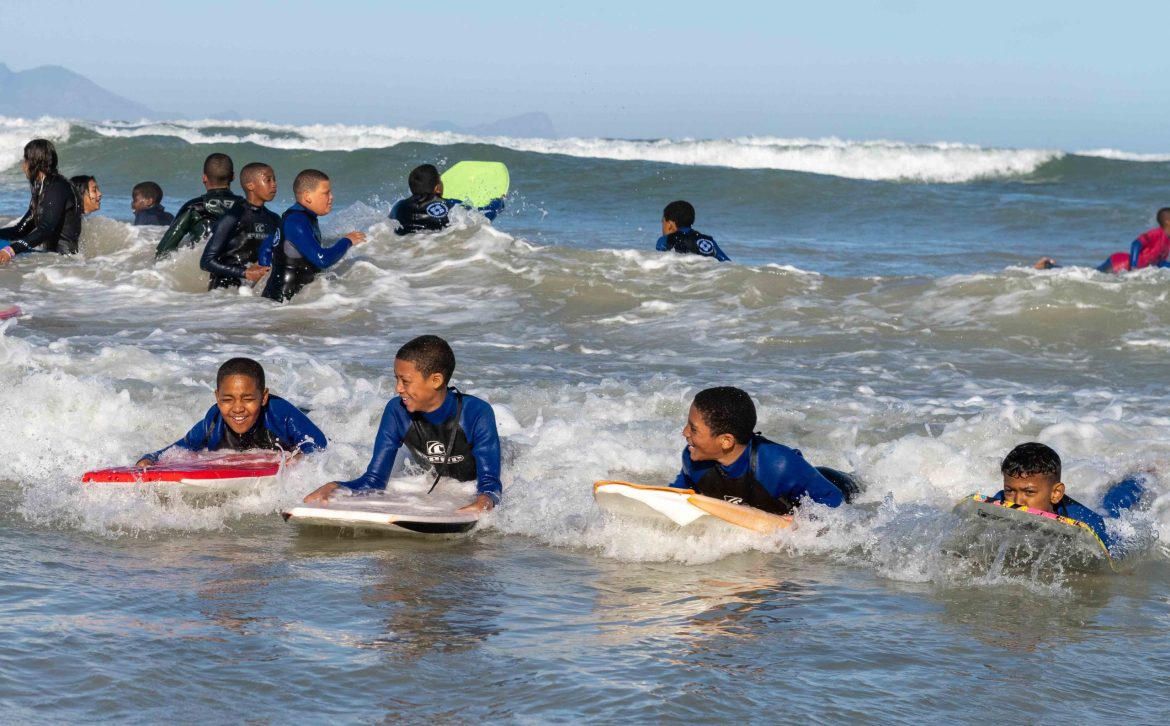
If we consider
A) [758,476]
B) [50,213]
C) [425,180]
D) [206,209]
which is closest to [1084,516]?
[758,476]

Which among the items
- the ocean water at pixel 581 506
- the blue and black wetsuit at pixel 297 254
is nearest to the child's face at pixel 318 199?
the blue and black wetsuit at pixel 297 254

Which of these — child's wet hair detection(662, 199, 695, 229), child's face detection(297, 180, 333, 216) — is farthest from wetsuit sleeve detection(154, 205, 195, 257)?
child's wet hair detection(662, 199, 695, 229)

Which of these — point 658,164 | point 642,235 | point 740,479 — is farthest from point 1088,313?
point 658,164

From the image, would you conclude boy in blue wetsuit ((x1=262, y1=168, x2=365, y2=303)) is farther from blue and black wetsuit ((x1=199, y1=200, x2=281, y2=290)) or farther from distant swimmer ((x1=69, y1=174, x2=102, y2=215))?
distant swimmer ((x1=69, y1=174, x2=102, y2=215))

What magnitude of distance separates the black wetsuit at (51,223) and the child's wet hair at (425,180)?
3.28 m

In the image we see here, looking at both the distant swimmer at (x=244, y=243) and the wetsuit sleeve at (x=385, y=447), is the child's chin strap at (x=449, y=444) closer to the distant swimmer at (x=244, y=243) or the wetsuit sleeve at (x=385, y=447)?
the wetsuit sleeve at (x=385, y=447)

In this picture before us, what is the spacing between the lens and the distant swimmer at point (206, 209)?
455 inches

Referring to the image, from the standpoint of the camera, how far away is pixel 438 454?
624cm

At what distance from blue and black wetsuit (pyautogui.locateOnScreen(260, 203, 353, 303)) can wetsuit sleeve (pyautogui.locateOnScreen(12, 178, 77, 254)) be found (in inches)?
94.4

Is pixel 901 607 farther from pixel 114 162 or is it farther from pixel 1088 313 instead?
pixel 114 162

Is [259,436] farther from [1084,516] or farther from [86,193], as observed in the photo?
[86,193]

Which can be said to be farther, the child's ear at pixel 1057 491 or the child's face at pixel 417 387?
the child's face at pixel 417 387

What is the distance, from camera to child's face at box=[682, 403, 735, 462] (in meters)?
5.47

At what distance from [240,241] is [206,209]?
0.77m
